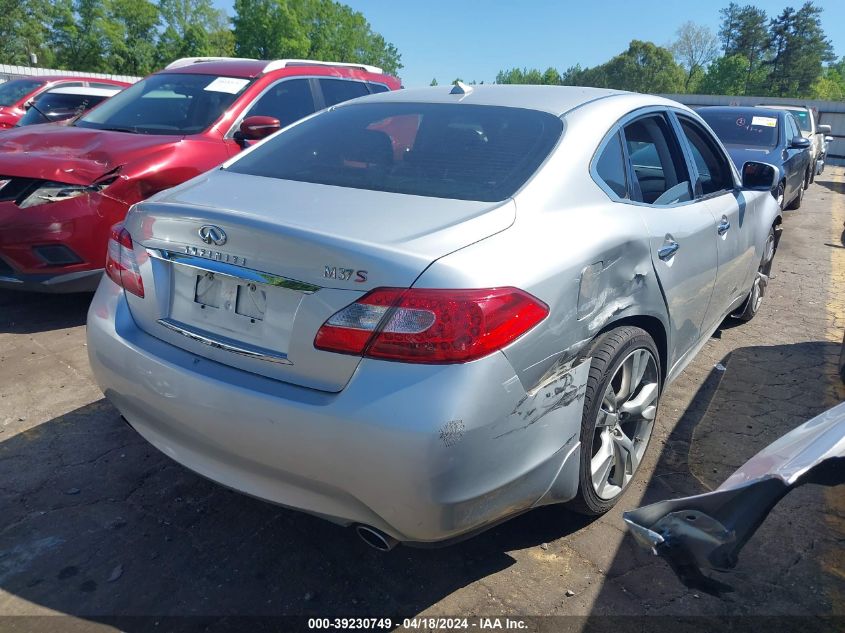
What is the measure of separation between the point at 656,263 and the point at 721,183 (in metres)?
1.59

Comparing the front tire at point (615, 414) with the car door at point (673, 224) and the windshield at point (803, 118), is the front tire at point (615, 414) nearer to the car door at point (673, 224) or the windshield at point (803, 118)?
the car door at point (673, 224)

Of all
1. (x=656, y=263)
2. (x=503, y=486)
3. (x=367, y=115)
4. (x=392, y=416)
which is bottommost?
(x=503, y=486)

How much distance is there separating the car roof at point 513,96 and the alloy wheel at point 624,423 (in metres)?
1.10

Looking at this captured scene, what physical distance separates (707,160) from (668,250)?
1410 mm

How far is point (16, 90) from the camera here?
11875 millimetres

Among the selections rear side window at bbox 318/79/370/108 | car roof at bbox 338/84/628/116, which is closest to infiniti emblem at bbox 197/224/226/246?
car roof at bbox 338/84/628/116

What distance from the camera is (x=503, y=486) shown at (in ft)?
6.57

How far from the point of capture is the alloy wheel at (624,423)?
8.49 feet

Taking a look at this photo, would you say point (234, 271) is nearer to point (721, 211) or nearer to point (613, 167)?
point (613, 167)

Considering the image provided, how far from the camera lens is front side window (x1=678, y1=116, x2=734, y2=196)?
12.1 ft

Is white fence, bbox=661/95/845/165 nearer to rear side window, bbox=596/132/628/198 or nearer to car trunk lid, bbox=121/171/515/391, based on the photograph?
rear side window, bbox=596/132/628/198

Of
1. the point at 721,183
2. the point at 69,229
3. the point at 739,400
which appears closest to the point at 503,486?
the point at 739,400

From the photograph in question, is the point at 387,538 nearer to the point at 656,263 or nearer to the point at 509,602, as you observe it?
the point at 509,602

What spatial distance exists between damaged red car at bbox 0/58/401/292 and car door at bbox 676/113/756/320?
9.75 ft
